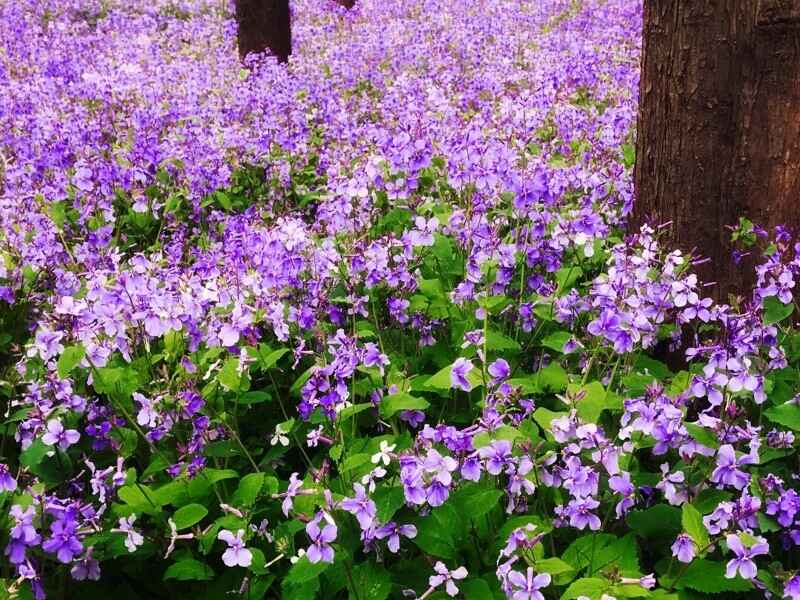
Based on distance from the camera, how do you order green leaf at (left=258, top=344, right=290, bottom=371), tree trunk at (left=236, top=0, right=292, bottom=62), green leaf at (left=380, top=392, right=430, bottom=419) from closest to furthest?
green leaf at (left=380, top=392, right=430, bottom=419)
green leaf at (left=258, top=344, right=290, bottom=371)
tree trunk at (left=236, top=0, right=292, bottom=62)

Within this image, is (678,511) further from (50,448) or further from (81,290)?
(81,290)

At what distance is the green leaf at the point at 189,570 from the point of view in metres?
2.16

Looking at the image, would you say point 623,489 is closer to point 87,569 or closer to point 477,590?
point 477,590

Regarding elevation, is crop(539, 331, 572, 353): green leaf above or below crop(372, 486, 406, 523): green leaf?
above

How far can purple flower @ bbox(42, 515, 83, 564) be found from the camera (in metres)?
1.92

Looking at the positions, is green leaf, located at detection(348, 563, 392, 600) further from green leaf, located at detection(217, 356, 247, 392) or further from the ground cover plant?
green leaf, located at detection(217, 356, 247, 392)

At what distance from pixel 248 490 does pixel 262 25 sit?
6724 millimetres

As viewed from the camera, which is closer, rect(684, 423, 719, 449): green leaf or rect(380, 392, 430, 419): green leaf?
rect(684, 423, 719, 449): green leaf

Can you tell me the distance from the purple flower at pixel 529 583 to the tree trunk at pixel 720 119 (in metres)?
1.46

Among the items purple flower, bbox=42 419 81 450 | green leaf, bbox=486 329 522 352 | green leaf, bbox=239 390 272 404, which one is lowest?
green leaf, bbox=239 390 272 404

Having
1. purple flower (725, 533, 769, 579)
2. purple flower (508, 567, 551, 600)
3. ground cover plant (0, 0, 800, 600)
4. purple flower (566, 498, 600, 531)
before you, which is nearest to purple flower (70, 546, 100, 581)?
ground cover plant (0, 0, 800, 600)

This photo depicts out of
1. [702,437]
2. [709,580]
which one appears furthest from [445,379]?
[709,580]

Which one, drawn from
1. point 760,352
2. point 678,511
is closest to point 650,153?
point 760,352

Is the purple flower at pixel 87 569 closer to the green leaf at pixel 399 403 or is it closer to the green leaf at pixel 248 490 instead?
the green leaf at pixel 248 490
